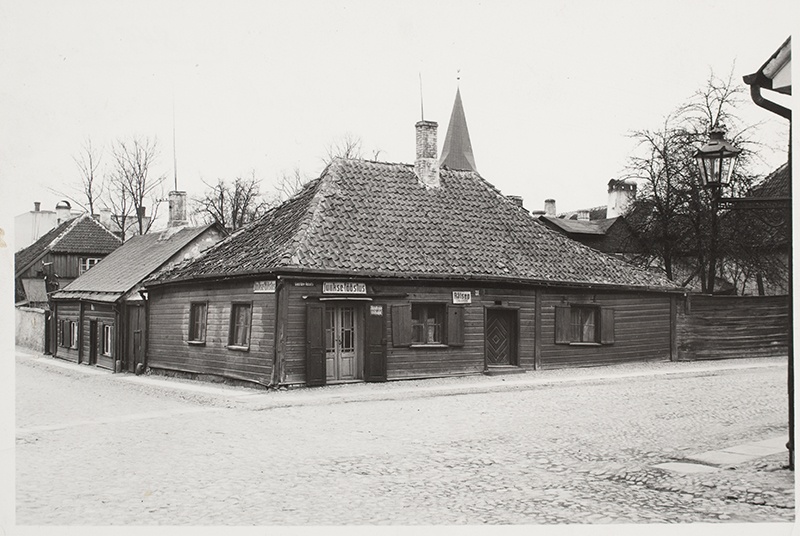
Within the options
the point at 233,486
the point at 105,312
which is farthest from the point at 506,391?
the point at 105,312

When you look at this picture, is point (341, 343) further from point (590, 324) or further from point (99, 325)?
point (99, 325)

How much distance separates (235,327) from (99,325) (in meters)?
10.2

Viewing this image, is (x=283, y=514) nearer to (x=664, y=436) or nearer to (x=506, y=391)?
(x=664, y=436)

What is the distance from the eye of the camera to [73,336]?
29750 millimetres

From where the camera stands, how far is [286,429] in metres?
12.4

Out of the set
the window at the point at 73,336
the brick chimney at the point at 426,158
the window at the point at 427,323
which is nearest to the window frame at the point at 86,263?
the window at the point at 73,336

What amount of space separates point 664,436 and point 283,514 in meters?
5.72

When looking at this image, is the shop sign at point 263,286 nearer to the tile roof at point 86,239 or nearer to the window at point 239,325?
the window at point 239,325

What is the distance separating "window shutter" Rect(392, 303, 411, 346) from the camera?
63.1 feet

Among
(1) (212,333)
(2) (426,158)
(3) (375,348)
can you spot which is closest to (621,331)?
(2) (426,158)

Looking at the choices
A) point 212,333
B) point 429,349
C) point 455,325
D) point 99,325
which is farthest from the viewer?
point 99,325

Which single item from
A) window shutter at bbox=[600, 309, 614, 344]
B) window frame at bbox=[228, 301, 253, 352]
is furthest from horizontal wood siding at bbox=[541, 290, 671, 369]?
window frame at bbox=[228, 301, 253, 352]

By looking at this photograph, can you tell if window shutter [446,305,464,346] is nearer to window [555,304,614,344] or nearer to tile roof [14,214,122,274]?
window [555,304,614,344]

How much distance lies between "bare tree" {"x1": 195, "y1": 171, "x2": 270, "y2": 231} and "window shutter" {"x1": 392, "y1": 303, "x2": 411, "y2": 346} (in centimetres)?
2428
